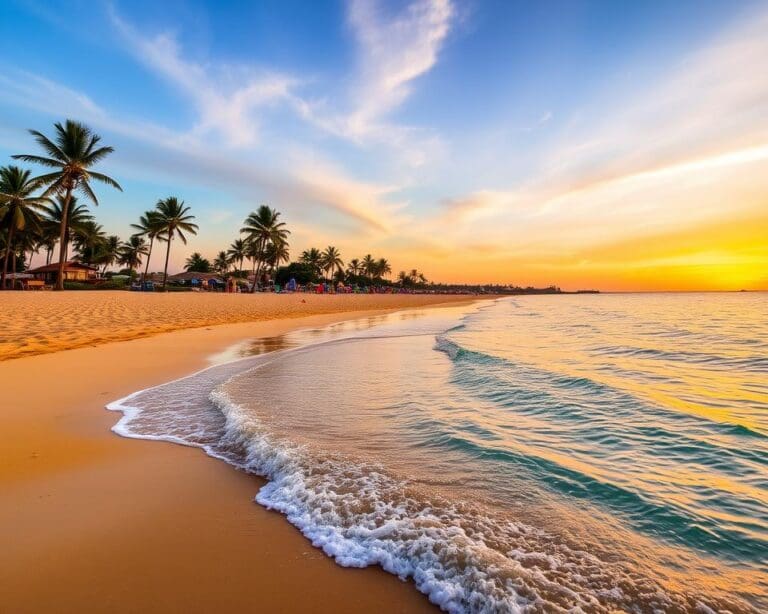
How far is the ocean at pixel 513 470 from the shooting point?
91.2 inches

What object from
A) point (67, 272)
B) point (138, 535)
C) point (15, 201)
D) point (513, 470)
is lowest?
point (138, 535)

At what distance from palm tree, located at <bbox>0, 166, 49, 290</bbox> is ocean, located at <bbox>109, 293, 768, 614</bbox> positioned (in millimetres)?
42501

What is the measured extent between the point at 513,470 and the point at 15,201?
49.6m

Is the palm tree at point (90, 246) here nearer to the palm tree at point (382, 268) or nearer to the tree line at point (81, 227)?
the tree line at point (81, 227)

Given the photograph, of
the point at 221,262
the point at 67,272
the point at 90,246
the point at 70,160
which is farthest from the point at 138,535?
the point at 221,262

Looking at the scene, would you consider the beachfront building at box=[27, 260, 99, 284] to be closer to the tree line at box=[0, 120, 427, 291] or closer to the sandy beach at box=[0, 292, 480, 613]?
the tree line at box=[0, 120, 427, 291]

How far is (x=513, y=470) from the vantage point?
147 inches

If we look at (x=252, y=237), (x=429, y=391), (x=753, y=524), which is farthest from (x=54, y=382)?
(x=252, y=237)

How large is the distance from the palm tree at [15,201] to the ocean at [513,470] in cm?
4250

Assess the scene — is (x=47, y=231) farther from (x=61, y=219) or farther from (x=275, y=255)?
(x=275, y=255)

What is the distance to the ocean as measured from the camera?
7.60 ft

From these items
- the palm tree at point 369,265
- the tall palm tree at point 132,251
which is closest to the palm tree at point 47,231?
the tall palm tree at point 132,251

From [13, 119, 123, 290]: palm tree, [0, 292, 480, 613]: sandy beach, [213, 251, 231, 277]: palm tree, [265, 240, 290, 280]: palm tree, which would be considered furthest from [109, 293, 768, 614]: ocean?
[213, 251, 231, 277]: palm tree

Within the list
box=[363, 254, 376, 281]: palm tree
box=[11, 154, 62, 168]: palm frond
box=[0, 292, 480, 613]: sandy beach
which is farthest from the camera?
box=[363, 254, 376, 281]: palm tree
